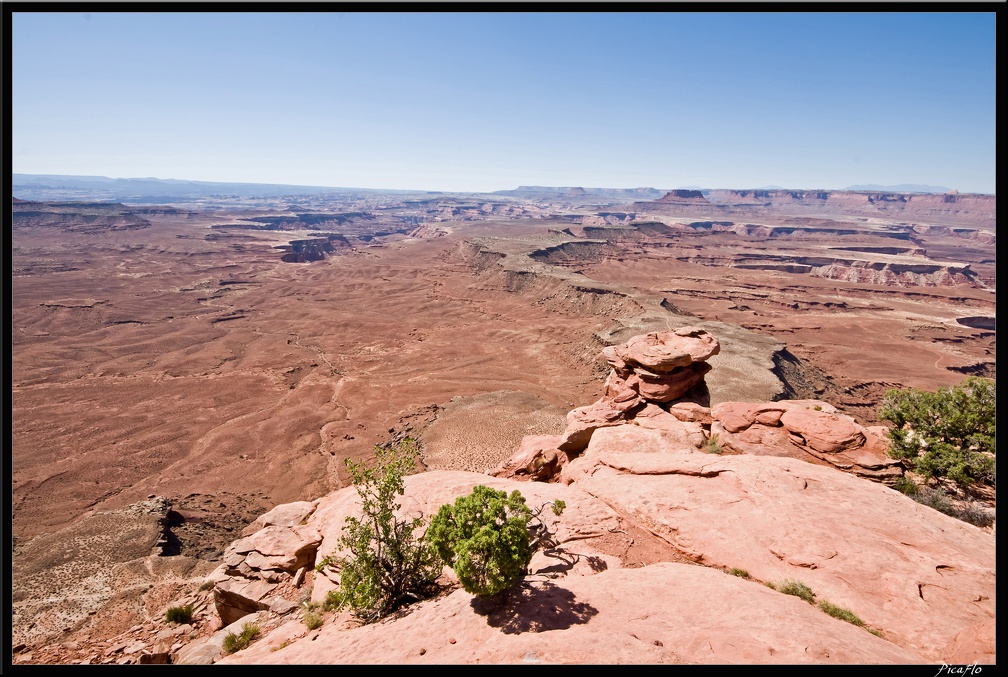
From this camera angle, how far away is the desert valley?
348 inches

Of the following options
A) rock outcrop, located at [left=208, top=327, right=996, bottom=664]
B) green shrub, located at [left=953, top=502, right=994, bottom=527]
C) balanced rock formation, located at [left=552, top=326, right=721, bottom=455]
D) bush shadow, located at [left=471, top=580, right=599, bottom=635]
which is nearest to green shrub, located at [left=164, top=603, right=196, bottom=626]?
rock outcrop, located at [left=208, top=327, right=996, bottom=664]

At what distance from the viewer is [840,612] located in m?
8.79

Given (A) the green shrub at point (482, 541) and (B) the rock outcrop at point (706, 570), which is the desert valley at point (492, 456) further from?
(A) the green shrub at point (482, 541)

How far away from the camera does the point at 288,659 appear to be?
8.71m

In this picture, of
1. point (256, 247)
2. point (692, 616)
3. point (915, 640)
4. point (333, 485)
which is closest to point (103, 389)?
point (333, 485)

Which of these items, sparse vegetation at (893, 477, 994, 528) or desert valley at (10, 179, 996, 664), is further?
sparse vegetation at (893, 477, 994, 528)

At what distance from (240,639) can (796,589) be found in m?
13.6

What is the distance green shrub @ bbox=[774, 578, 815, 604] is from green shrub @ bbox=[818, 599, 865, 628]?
0.23m

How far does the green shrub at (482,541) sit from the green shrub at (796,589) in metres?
6.04

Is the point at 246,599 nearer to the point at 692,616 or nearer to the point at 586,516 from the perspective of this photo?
the point at 586,516

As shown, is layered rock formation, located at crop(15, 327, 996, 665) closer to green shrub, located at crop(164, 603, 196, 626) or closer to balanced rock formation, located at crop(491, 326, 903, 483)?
balanced rock formation, located at crop(491, 326, 903, 483)

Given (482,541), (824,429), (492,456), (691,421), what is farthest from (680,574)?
(492,456)

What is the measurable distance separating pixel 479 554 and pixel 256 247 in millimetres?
147552

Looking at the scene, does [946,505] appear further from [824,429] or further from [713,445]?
[713,445]
